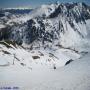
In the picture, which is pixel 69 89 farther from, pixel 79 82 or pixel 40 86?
pixel 40 86

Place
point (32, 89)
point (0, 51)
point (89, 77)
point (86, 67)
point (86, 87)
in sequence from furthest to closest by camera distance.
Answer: point (0, 51) → point (86, 67) → point (89, 77) → point (32, 89) → point (86, 87)

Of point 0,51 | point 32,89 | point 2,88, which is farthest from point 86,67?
point 0,51

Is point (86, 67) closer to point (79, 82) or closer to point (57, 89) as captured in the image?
point (79, 82)

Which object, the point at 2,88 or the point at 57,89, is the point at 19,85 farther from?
the point at 57,89

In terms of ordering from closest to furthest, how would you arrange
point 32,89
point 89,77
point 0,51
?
point 32,89, point 89,77, point 0,51

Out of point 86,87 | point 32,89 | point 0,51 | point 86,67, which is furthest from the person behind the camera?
point 0,51

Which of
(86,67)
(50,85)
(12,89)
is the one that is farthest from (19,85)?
(86,67)

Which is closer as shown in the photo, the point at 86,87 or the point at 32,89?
the point at 86,87
